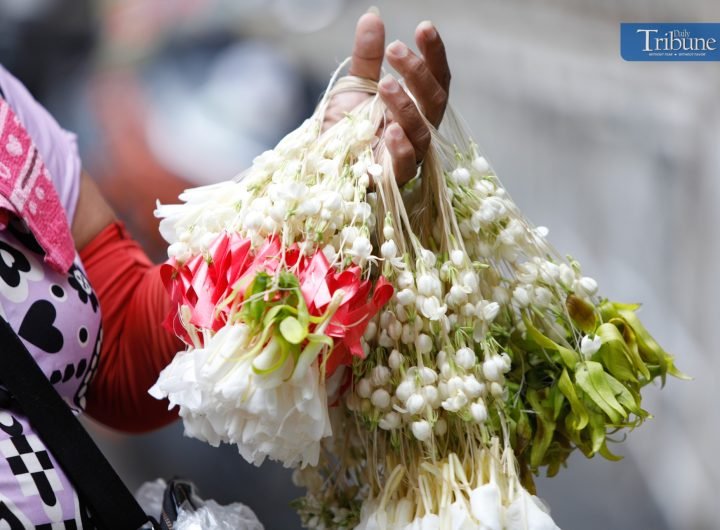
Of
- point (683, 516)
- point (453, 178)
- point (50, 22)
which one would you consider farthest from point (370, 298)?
point (50, 22)

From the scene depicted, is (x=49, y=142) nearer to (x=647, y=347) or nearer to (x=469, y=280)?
(x=469, y=280)

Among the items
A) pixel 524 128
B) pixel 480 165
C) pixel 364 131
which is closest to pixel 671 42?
pixel 524 128

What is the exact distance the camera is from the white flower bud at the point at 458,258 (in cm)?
67

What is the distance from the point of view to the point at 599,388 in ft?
2.27

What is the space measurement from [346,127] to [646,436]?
2.13 feet

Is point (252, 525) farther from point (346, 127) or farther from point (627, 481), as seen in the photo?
point (627, 481)

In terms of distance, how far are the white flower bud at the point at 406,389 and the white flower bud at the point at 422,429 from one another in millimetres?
24

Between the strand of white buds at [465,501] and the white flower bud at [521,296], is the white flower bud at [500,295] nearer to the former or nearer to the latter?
the white flower bud at [521,296]

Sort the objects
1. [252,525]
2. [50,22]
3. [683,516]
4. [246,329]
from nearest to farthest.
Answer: [246,329], [252,525], [683,516], [50,22]

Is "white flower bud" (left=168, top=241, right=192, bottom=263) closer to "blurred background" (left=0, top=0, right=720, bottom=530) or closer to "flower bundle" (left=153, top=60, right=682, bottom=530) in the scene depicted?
"flower bundle" (left=153, top=60, right=682, bottom=530)


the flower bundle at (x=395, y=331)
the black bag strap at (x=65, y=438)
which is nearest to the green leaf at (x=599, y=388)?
the flower bundle at (x=395, y=331)

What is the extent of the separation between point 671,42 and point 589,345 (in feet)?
1.64

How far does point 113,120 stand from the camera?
119cm

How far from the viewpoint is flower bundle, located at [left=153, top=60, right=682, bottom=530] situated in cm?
58
